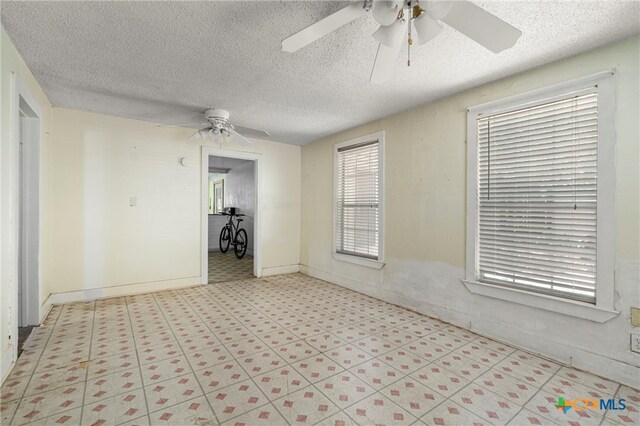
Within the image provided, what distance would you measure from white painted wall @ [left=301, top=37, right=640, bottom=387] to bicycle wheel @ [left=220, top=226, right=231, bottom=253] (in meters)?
4.08

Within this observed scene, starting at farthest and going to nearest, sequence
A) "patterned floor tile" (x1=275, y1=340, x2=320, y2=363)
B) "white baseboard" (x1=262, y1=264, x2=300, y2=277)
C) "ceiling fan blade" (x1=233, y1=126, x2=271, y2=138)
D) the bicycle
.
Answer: the bicycle → "white baseboard" (x1=262, y1=264, x2=300, y2=277) → "ceiling fan blade" (x1=233, y1=126, x2=271, y2=138) → "patterned floor tile" (x1=275, y1=340, x2=320, y2=363)

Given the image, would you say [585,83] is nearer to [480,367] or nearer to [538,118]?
[538,118]

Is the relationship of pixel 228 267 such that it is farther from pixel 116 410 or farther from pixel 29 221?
pixel 116 410

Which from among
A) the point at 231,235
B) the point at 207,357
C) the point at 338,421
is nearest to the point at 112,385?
the point at 207,357

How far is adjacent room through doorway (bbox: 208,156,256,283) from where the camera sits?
7301mm

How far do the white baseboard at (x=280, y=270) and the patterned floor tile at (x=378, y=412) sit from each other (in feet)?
12.1

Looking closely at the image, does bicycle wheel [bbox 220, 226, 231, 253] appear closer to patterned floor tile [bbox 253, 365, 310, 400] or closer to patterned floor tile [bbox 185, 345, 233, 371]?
patterned floor tile [bbox 185, 345, 233, 371]

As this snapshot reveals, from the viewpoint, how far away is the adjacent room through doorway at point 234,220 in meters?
7.30

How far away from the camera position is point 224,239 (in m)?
8.34

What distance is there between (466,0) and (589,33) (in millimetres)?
1439

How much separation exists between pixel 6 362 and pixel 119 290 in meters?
2.01

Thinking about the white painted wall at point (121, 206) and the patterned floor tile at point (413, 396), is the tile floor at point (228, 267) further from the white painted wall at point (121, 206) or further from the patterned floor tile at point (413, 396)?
Result: the patterned floor tile at point (413, 396)

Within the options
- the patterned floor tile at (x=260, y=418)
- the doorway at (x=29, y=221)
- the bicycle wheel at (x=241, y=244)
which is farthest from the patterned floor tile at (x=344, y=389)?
the bicycle wheel at (x=241, y=244)

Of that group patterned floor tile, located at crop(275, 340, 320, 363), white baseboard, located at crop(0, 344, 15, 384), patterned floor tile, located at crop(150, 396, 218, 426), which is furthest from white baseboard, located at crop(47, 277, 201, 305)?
patterned floor tile, located at crop(150, 396, 218, 426)
